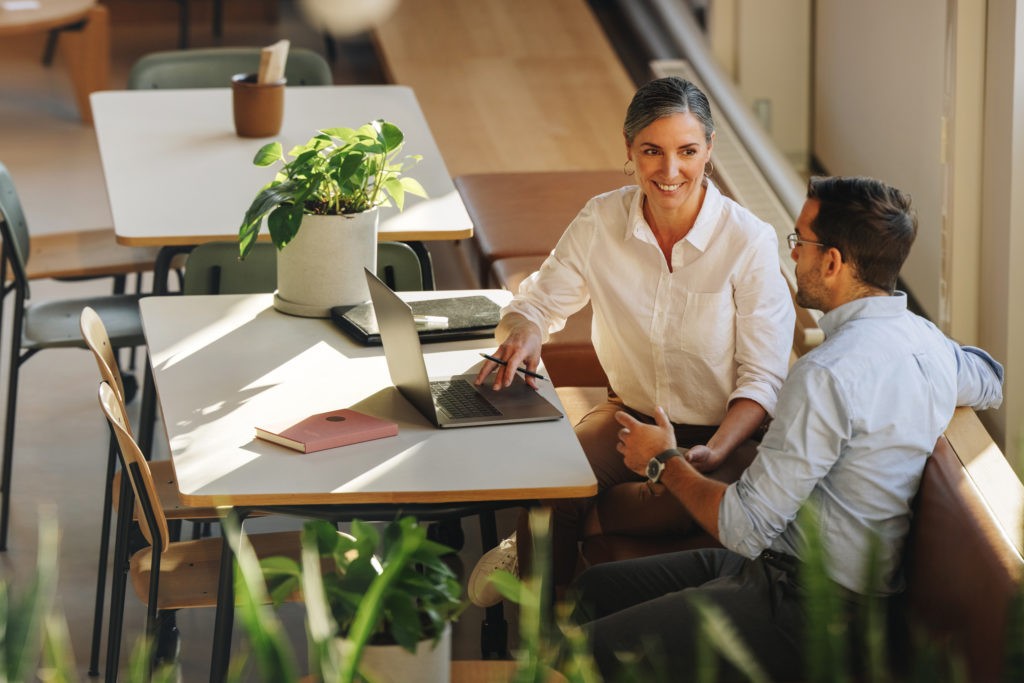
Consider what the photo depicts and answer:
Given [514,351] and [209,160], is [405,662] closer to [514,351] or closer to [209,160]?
[514,351]

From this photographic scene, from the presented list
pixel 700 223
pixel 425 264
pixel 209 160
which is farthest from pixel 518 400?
pixel 209 160

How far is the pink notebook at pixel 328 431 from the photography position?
8.59 ft

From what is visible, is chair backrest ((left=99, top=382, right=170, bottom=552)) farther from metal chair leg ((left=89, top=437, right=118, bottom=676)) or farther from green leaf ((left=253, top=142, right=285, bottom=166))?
green leaf ((left=253, top=142, right=285, bottom=166))

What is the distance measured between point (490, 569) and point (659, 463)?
20.0 inches

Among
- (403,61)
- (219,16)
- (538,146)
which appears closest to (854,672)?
(538,146)

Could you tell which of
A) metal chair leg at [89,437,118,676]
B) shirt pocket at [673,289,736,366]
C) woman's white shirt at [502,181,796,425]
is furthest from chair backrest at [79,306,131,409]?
shirt pocket at [673,289,736,366]

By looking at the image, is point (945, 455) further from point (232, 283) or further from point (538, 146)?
point (538, 146)

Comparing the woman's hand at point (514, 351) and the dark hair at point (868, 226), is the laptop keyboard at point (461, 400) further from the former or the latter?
the dark hair at point (868, 226)

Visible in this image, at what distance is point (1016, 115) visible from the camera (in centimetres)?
408

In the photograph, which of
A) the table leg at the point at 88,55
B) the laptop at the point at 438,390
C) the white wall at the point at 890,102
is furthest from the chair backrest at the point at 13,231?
the table leg at the point at 88,55

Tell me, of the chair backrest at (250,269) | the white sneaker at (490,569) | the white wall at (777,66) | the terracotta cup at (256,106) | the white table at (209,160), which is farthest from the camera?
the white wall at (777,66)

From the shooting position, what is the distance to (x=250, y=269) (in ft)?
12.4

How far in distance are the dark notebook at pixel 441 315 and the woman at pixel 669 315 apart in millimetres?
117

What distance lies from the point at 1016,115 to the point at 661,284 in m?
1.63
